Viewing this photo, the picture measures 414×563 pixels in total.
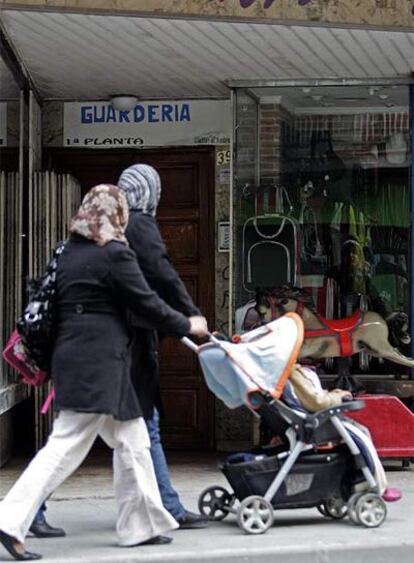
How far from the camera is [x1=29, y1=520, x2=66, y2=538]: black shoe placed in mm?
6496

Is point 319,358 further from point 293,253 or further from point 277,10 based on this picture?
point 277,10

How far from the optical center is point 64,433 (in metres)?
5.94

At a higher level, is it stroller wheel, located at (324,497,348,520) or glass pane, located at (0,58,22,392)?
glass pane, located at (0,58,22,392)

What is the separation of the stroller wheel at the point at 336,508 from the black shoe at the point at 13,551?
5.71 ft

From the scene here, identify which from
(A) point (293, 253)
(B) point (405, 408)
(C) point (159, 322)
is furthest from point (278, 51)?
(C) point (159, 322)

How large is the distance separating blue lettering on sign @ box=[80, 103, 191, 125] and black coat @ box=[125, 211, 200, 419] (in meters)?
3.93

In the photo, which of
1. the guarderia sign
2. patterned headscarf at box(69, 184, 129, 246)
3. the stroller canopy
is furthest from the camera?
the guarderia sign

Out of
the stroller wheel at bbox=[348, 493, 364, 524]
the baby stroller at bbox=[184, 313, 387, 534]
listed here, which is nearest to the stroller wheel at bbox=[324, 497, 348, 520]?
the baby stroller at bbox=[184, 313, 387, 534]

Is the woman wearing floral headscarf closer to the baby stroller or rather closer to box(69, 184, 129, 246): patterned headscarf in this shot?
box(69, 184, 129, 246): patterned headscarf

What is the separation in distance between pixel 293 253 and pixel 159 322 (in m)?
3.98

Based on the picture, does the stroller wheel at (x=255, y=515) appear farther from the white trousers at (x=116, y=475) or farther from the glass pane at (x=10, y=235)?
the glass pane at (x=10, y=235)

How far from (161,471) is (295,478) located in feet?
2.44

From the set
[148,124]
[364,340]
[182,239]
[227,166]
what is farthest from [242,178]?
[364,340]

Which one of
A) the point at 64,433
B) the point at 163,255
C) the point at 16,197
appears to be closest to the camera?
the point at 64,433
